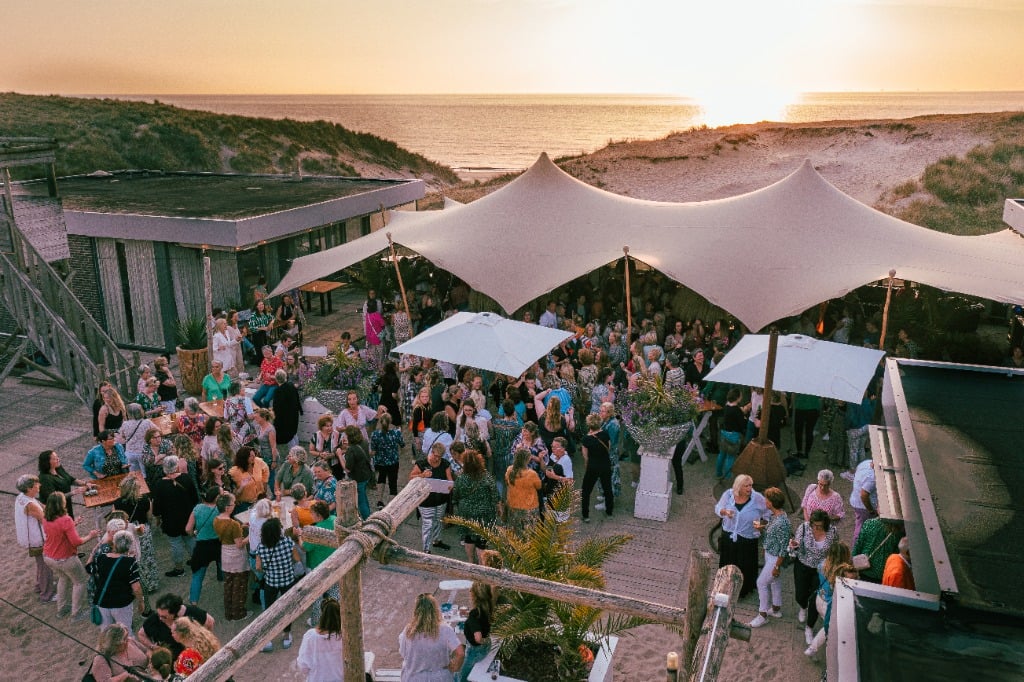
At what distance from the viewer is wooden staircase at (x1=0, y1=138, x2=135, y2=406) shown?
42.5 ft

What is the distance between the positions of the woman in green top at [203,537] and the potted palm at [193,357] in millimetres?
6610

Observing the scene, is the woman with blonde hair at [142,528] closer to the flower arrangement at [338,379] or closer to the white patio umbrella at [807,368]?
the flower arrangement at [338,379]

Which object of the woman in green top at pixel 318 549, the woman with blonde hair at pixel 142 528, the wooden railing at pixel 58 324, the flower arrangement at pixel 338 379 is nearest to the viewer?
the woman in green top at pixel 318 549

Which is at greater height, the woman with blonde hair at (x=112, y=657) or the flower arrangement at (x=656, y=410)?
the flower arrangement at (x=656, y=410)

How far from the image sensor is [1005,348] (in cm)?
1259

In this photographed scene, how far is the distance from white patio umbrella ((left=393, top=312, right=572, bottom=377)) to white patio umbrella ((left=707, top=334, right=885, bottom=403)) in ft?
8.00

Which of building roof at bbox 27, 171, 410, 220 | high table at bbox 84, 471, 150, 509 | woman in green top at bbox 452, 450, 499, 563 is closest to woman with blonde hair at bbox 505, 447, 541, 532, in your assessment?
woman in green top at bbox 452, 450, 499, 563

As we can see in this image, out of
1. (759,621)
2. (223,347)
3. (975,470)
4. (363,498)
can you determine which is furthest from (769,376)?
(223,347)

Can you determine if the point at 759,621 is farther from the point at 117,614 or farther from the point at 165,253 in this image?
the point at 165,253

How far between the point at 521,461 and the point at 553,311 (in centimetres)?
616

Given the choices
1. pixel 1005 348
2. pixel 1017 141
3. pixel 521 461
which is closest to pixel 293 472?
pixel 521 461

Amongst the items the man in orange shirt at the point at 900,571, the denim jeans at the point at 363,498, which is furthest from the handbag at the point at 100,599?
the man in orange shirt at the point at 900,571

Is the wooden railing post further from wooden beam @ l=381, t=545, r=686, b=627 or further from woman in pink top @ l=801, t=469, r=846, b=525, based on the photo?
woman in pink top @ l=801, t=469, r=846, b=525

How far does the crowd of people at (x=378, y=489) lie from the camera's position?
6043mm
